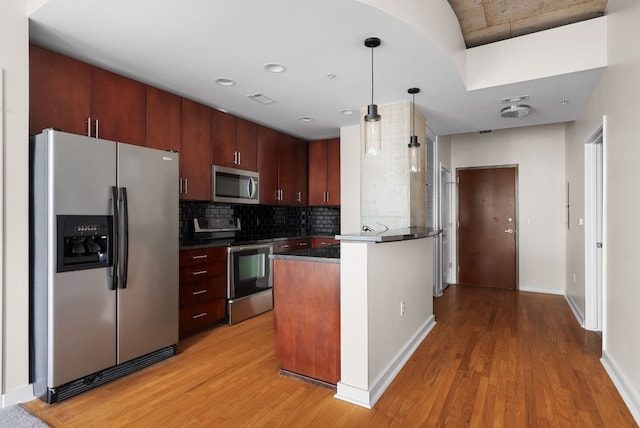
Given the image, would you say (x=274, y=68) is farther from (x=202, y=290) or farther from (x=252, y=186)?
(x=202, y=290)

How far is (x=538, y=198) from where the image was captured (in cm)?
536

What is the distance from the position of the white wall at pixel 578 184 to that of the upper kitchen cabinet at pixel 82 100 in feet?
13.3

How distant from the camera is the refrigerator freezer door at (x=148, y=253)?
2562 millimetres

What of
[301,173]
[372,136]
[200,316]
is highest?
[301,173]

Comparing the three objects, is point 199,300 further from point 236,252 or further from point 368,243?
point 368,243

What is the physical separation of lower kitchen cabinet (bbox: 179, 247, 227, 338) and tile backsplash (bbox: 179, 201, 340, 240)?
58 centimetres

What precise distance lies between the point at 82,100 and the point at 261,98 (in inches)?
61.0

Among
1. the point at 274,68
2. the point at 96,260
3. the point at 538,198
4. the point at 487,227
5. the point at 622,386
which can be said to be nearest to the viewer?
the point at 622,386

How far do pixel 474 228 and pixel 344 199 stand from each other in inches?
98.5

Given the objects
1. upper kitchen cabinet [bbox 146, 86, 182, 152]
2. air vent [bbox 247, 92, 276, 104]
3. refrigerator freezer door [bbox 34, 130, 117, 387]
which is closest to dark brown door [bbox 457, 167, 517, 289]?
air vent [bbox 247, 92, 276, 104]

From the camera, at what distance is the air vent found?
11.5 ft

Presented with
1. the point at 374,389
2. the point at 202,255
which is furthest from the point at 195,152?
the point at 374,389

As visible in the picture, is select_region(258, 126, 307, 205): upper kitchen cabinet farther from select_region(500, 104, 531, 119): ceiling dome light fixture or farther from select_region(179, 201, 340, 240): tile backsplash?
select_region(500, 104, 531, 119): ceiling dome light fixture

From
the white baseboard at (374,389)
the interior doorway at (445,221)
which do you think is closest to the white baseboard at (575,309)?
the interior doorway at (445,221)
